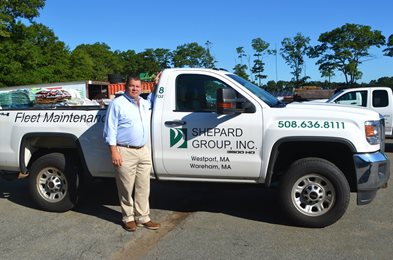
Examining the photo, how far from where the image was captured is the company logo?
581 centimetres

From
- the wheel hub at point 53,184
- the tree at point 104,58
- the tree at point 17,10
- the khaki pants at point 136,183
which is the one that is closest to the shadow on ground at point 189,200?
the wheel hub at point 53,184

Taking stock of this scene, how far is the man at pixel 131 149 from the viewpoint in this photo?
541 centimetres

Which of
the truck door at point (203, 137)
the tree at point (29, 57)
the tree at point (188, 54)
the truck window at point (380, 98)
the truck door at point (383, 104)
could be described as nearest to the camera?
the truck door at point (203, 137)

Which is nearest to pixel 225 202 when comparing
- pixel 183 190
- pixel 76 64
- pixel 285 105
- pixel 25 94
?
pixel 183 190

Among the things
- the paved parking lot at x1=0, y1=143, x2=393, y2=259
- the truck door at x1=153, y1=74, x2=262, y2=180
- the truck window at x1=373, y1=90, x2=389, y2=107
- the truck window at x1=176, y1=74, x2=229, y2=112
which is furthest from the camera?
the truck window at x1=373, y1=90, x2=389, y2=107

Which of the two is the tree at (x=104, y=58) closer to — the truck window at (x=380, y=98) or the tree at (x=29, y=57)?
the tree at (x=29, y=57)

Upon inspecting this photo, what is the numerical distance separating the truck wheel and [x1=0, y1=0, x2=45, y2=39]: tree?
33539 mm

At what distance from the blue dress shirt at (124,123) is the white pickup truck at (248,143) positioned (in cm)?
41

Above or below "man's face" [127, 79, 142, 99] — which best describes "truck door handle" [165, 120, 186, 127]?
below

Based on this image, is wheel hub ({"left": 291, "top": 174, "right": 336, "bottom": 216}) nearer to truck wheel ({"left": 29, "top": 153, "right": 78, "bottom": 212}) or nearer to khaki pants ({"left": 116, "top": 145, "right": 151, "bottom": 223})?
khaki pants ({"left": 116, "top": 145, "right": 151, "bottom": 223})

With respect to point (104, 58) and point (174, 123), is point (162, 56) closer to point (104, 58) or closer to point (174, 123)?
point (104, 58)

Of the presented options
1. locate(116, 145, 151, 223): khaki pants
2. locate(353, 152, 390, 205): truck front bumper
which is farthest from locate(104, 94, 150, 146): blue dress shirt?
locate(353, 152, 390, 205): truck front bumper

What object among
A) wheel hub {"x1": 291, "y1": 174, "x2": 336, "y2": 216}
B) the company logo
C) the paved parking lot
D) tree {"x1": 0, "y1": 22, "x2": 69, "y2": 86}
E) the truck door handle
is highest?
tree {"x1": 0, "y1": 22, "x2": 69, "y2": 86}

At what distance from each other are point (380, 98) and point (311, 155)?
8.13 metres
